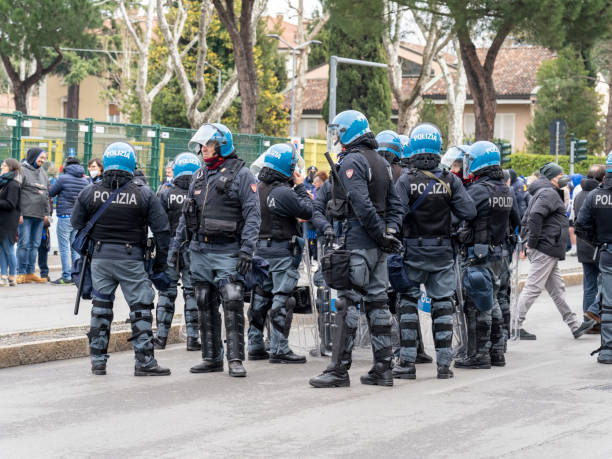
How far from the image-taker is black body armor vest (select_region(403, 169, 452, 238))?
8.52 meters

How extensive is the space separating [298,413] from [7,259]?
925 cm

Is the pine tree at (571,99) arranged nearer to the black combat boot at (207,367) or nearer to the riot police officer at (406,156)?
the riot police officer at (406,156)

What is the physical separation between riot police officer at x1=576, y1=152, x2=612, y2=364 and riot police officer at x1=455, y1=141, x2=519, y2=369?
3.20 feet

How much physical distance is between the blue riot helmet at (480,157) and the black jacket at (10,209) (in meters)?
7.62

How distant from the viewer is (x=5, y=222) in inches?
580

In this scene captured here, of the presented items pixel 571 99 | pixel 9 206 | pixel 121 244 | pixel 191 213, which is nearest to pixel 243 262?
pixel 191 213

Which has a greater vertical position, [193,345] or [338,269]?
[338,269]

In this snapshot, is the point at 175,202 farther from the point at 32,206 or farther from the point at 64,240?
the point at 64,240

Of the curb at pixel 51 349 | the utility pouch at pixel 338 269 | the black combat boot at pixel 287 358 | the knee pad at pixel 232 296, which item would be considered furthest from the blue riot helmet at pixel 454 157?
the curb at pixel 51 349

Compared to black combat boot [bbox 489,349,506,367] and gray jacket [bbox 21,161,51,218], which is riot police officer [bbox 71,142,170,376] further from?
gray jacket [bbox 21,161,51,218]

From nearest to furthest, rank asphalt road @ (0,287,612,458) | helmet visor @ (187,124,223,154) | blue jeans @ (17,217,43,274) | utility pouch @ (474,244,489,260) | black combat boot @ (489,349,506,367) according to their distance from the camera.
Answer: asphalt road @ (0,287,612,458) → helmet visor @ (187,124,223,154) → utility pouch @ (474,244,489,260) → black combat boot @ (489,349,506,367) → blue jeans @ (17,217,43,274)

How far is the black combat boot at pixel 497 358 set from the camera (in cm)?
938

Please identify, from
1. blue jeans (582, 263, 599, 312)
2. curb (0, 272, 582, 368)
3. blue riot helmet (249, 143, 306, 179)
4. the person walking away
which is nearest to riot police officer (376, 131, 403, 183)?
blue riot helmet (249, 143, 306, 179)

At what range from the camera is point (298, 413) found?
23.1 ft
